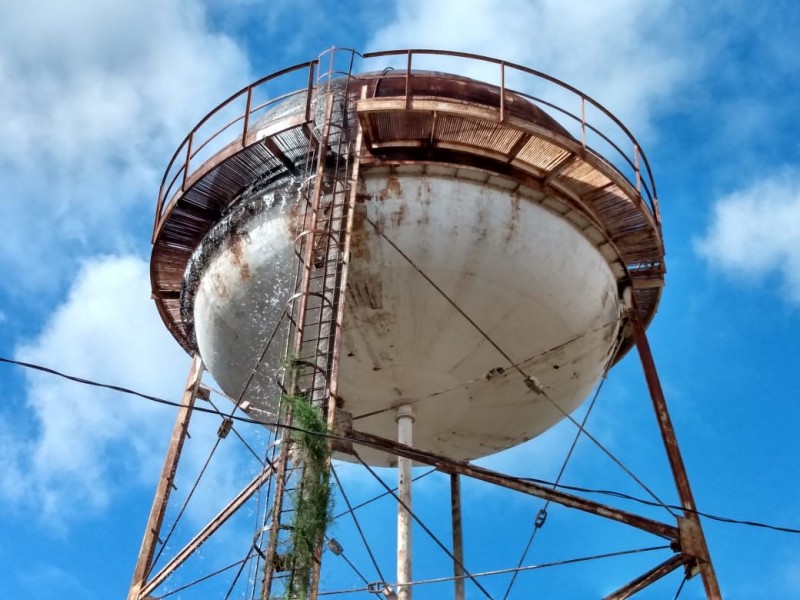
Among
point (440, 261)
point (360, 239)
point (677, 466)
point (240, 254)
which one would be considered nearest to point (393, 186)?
point (360, 239)

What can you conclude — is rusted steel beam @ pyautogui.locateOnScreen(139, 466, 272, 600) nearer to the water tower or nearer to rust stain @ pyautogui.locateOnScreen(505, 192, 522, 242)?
the water tower

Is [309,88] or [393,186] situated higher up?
[309,88]

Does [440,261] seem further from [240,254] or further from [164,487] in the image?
[164,487]

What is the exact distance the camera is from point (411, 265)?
9391 millimetres

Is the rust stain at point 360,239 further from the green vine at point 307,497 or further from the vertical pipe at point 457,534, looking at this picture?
the vertical pipe at point 457,534

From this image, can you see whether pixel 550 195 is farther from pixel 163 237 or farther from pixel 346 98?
pixel 163 237

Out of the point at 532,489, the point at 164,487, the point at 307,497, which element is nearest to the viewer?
the point at 307,497

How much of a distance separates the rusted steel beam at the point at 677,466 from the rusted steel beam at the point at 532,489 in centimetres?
18

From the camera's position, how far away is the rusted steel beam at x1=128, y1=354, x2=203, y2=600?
1052cm

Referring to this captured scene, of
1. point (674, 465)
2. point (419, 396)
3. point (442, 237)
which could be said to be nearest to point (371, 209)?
point (442, 237)

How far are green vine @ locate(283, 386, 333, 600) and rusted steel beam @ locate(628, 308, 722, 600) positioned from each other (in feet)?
11.3

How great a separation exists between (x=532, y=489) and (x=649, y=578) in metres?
1.27

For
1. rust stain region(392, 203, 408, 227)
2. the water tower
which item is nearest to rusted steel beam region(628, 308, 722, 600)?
the water tower

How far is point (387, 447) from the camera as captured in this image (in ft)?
29.0
